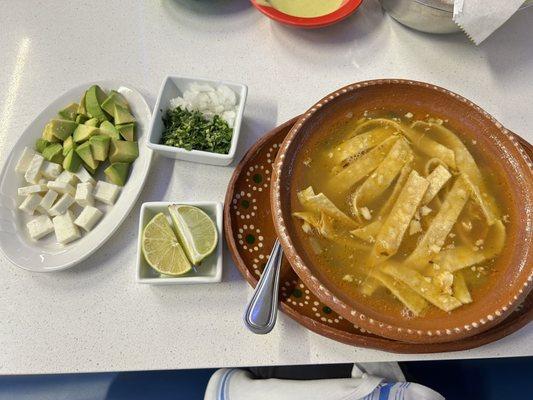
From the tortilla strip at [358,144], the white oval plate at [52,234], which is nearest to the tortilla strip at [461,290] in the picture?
the tortilla strip at [358,144]

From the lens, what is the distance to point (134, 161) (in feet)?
4.91

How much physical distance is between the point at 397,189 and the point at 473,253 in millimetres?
247

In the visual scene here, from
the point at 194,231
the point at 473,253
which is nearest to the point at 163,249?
the point at 194,231

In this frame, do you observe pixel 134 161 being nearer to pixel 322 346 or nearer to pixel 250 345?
pixel 250 345

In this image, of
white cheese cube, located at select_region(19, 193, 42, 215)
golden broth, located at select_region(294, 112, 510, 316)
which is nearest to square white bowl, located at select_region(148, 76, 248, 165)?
golden broth, located at select_region(294, 112, 510, 316)

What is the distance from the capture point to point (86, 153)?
1.44m

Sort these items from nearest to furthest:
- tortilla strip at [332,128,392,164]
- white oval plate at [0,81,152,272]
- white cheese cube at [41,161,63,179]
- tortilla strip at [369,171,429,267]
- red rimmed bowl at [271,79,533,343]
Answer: red rimmed bowl at [271,79,533,343], tortilla strip at [369,171,429,267], tortilla strip at [332,128,392,164], white oval plate at [0,81,152,272], white cheese cube at [41,161,63,179]

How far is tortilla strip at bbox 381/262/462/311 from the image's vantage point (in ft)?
3.55

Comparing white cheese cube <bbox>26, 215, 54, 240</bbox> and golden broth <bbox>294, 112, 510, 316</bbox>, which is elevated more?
golden broth <bbox>294, 112, 510, 316</bbox>

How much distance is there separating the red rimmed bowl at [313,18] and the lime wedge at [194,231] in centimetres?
78

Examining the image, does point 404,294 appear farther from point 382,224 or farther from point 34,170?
point 34,170

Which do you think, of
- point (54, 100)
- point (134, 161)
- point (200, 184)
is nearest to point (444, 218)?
point (200, 184)

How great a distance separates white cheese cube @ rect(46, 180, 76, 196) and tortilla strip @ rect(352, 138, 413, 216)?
0.88 m

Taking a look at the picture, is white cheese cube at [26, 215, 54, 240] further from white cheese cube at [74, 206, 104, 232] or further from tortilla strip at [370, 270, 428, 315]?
tortilla strip at [370, 270, 428, 315]
